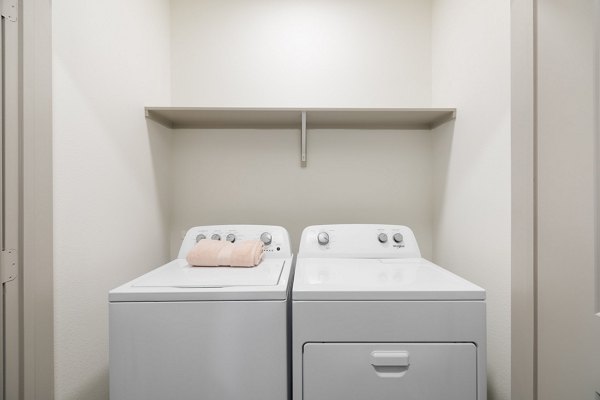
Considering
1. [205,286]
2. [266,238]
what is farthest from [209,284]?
[266,238]

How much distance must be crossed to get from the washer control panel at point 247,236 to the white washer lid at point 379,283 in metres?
0.19

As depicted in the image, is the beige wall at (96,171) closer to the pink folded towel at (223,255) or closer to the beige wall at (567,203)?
the pink folded towel at (223,255)

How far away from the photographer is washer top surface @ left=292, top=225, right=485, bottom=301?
921mm

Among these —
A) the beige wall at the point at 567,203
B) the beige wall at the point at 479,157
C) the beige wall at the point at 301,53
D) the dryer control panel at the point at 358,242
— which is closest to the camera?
the beige wall at the point at 567,203

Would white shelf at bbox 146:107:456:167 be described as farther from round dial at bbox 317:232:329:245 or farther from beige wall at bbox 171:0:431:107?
round dial at bbox 317:232:329:245

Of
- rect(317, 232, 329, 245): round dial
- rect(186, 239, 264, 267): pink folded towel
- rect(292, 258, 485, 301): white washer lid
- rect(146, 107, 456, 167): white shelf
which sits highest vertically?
rect(146, 107, 456, 167): white shelf

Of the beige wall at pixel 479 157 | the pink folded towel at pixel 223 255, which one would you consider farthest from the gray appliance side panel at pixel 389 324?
the pink folded towel at pixel 223 255

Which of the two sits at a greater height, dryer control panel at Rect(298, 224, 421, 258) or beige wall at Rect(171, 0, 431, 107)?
beige wall at Rect(171, 0, 431, 107)

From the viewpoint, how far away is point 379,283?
999 mm

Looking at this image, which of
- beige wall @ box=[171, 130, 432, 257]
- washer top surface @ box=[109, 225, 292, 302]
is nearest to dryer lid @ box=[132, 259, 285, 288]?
washer top surface @ box=[109, 225, 292, 302]

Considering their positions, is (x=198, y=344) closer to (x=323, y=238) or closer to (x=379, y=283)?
(x=379, y=283)

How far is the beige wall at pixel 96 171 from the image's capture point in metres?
1.00

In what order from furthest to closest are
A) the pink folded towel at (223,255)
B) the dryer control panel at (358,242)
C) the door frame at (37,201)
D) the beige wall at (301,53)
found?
the beige wall at (301,53)
the dryer control panel at (358,242)
the pink folded towel at (223,255)
the door frame at (37,201)

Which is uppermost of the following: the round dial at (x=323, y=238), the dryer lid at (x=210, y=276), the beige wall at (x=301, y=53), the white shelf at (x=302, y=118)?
the beige wall at (x=301, y=53)
